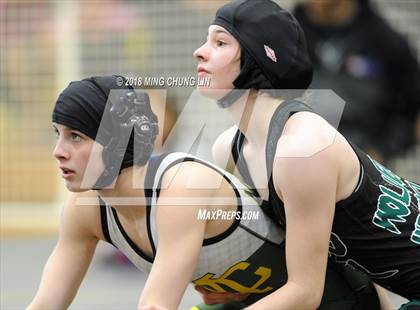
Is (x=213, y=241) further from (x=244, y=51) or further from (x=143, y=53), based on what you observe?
(x=143, y=53)

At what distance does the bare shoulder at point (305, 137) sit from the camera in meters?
3.28

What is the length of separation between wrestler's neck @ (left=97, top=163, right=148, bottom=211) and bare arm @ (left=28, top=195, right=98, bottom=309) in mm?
237

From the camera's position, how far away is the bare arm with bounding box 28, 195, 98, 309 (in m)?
3.69

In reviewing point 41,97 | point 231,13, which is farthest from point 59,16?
point 231,13

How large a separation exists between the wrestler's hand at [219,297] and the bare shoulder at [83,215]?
Result: 1.39 ft

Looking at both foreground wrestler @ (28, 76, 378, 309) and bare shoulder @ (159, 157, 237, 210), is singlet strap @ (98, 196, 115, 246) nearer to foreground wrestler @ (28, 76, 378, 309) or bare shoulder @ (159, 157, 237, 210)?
foreground wrestler @ (28, 76, 378, 309)

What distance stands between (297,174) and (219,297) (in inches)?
28.1

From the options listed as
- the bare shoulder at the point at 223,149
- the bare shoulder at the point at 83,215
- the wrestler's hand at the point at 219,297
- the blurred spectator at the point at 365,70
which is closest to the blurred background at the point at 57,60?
the blurred spectator at the point at 365,70

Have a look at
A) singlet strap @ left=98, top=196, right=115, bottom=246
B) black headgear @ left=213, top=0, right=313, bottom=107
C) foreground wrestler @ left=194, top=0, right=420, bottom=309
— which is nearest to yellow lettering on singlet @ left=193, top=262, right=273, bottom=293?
foreground wrestler @ left=194, top=0, right=420, bottom=309

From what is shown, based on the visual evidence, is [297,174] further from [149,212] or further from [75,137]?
[75,137]

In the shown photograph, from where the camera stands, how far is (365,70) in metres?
7.01

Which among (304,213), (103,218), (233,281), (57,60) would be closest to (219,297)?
(233,281)

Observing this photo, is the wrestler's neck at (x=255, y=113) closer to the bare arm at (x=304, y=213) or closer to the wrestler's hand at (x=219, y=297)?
the bare arm at (x=304, y=213)

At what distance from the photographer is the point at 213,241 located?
11.5 feet
